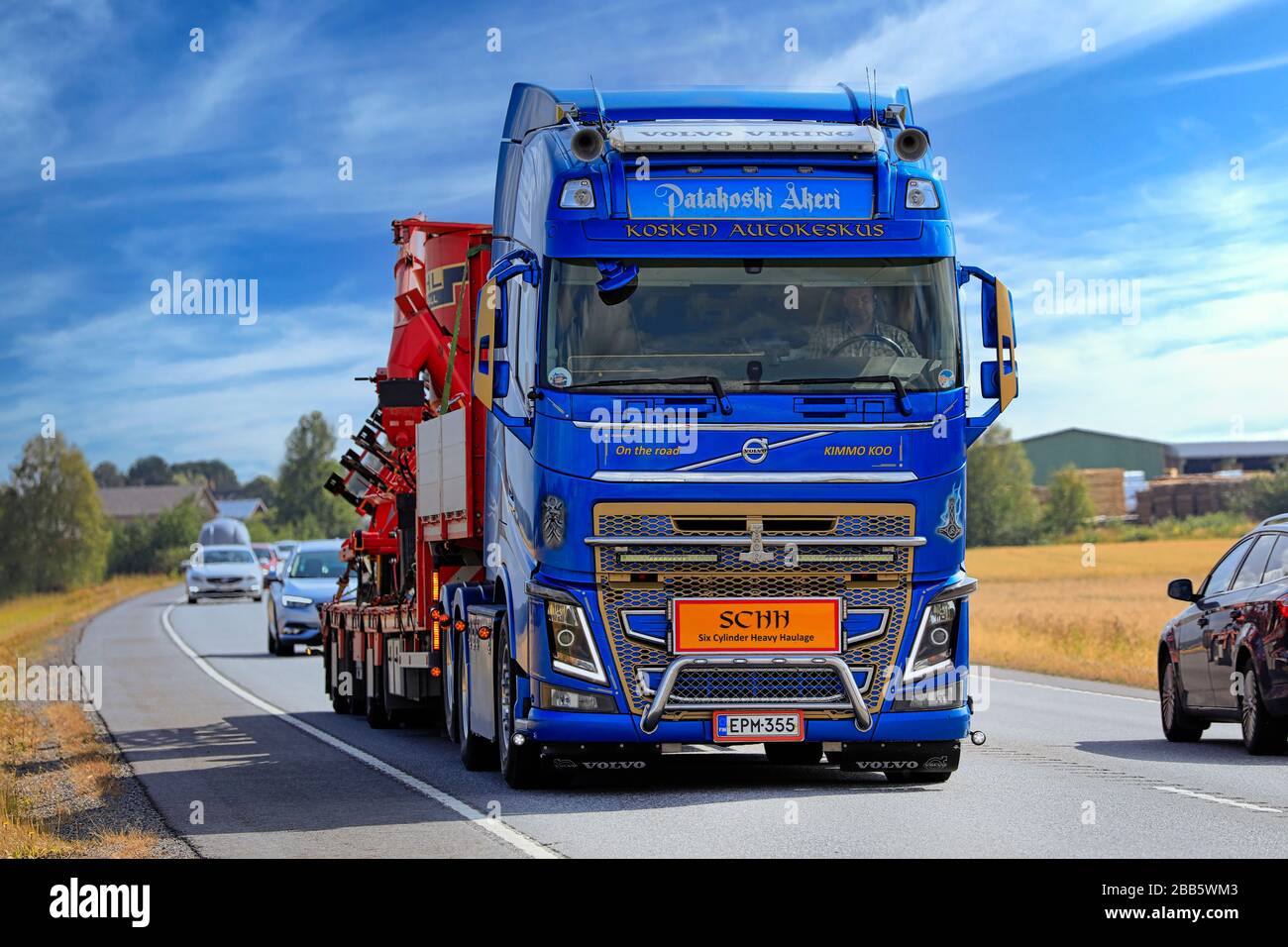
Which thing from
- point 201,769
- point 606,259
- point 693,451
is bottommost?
point 201,769

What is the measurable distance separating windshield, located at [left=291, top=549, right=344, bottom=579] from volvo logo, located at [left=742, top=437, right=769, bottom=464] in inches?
880

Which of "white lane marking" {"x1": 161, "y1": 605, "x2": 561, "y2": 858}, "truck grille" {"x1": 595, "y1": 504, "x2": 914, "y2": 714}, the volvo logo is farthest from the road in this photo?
the volvo logo

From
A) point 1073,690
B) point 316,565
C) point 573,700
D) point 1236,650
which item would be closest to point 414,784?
point 573,700

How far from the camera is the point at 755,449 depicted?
38.0ft

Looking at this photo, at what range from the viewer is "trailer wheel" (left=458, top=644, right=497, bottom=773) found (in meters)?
14.0

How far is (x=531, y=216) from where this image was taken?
1248 centimetres

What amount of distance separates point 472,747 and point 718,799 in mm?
2619

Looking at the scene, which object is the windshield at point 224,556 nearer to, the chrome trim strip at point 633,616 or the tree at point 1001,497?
the chrome trim strip at point 633,616

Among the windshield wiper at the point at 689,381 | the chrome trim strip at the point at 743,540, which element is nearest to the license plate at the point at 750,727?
the chrome trim strip at the point at 743,540

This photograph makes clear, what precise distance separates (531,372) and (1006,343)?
287 cm
